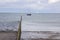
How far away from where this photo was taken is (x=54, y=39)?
11.5 m

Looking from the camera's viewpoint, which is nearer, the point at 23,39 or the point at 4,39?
the point at 4,39

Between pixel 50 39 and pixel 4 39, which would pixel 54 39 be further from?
pixel 4 39

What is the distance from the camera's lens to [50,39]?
37.8ft

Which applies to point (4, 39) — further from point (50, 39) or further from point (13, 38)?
point (50, 39)

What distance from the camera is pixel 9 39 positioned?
1037 cm

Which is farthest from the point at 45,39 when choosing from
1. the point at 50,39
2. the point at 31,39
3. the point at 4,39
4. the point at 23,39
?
the point at 4,39

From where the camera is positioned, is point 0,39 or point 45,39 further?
point 45,39

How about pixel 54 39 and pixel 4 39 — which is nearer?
pixel 4 39

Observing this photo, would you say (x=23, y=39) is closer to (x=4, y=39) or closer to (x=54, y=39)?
(x=4, y=39)

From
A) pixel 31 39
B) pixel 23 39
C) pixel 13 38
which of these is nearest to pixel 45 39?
pixel 31 39

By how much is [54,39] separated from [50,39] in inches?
13.4

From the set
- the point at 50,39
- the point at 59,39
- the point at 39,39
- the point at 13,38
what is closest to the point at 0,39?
the point at 13,38

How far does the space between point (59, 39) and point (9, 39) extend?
168 inches

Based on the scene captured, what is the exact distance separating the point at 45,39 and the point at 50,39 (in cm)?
47
